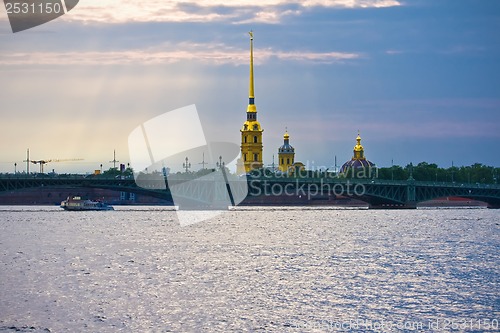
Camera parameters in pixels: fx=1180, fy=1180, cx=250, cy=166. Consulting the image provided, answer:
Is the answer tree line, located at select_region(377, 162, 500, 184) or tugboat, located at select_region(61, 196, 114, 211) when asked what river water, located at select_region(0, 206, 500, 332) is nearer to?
tugboat, located at select_region(61, 196, 114, 211)

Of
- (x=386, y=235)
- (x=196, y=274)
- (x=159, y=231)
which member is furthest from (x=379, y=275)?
(x=159, y=231)

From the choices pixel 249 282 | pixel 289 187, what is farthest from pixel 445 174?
pixel 249 282

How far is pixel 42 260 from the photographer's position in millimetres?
54688

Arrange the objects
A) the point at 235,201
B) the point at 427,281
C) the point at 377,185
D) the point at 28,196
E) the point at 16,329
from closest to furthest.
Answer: the point at 16,329 → the point at 427,281 → the point at 377,185 → the point at 235,201 → the point at 28,196

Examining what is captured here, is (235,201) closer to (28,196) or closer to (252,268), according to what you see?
(28,196)

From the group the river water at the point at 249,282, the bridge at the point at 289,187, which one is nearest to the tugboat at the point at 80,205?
the bridge at the point at 289,187

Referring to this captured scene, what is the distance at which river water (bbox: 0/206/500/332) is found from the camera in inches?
1341

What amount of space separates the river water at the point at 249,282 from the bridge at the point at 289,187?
118 feet

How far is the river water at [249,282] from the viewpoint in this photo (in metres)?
34.1

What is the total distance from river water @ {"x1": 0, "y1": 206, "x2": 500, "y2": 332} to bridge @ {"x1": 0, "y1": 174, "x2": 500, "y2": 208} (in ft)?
118

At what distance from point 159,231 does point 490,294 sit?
44.9 meters

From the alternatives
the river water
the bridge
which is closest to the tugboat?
the bridge

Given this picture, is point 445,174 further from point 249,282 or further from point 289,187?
point 249,282

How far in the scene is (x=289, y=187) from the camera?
127 meters
